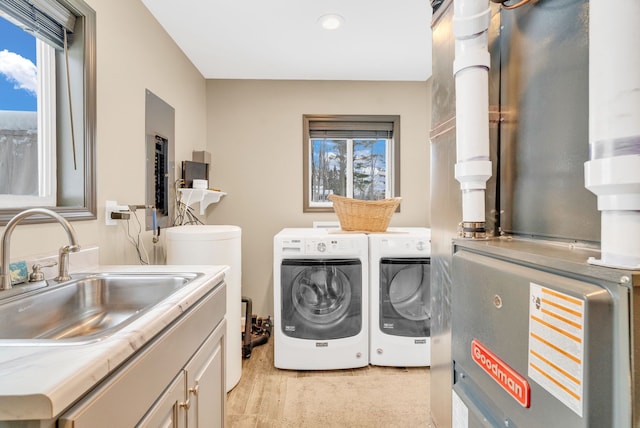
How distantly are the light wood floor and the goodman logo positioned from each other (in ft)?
4.58

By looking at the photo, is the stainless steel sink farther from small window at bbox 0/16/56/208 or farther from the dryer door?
the dryer door

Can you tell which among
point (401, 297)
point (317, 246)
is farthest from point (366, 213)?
point (401, 297)

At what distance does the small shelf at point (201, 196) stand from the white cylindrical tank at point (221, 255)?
2.04 feet

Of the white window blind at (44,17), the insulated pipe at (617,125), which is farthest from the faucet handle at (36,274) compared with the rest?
the insulated pipe at (617,125)

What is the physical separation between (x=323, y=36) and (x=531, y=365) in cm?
239

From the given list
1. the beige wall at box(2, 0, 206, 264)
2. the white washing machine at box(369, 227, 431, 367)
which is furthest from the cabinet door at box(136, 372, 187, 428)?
the white washing machine at box(369, 227, 431, 367)

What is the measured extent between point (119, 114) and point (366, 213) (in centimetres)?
175

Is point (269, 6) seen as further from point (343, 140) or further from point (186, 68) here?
point (343, 140)

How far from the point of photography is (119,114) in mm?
1705

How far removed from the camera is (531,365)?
1.90ft

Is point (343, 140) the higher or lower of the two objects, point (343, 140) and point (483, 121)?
the higher

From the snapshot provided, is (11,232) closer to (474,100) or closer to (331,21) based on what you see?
(474,100)

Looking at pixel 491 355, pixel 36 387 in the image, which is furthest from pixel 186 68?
pixel 491 355

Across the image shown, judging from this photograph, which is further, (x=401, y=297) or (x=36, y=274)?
(x=401, y=297)
